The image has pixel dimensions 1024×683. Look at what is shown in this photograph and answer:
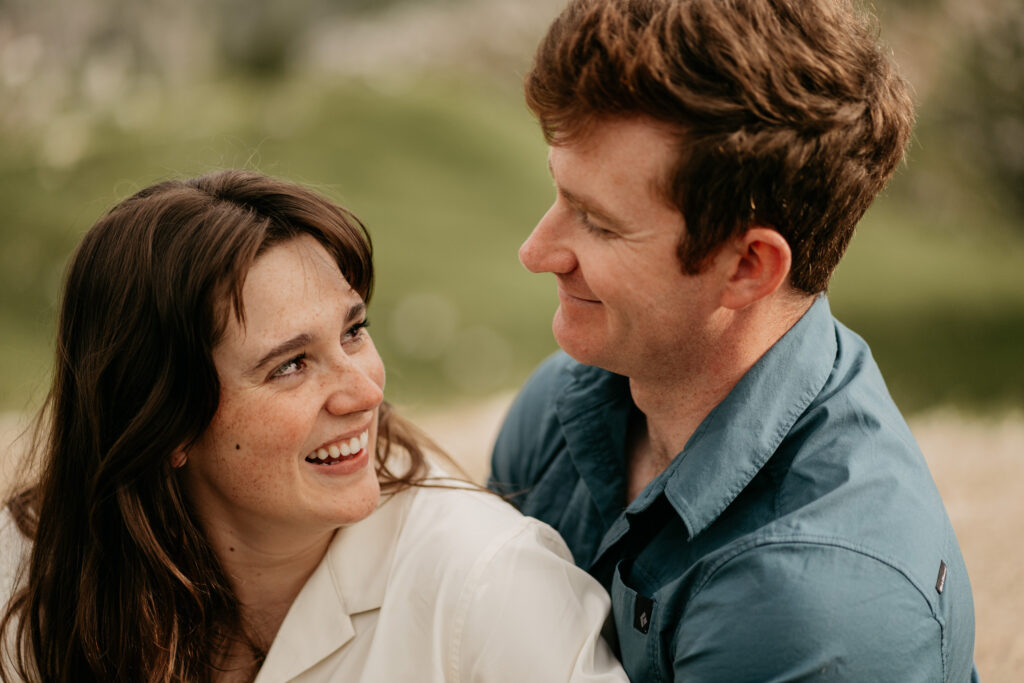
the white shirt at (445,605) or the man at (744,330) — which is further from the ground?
the man at (744,330)

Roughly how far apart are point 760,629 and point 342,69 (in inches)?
296

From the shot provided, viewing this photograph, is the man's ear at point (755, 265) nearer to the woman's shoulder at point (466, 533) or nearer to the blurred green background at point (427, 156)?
the woman's shoulder at point (466, 533)

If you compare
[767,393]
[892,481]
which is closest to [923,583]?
[892,481]

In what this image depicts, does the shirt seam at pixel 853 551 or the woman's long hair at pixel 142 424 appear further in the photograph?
the woman's long hair at pixel 142 424

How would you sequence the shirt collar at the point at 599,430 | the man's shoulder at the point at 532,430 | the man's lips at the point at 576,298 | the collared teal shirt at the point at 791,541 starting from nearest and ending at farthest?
the collared teal shirt at the point at 791,541 < the man's lips at the point at 576,298 < the shirt collar at the point at 599,430 < the man's shoulder at the point at 532,430

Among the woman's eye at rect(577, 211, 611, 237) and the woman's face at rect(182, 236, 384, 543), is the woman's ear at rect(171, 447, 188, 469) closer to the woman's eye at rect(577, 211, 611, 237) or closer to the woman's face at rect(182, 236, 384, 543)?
the woman's face at rect(182, 236, 384, 543)

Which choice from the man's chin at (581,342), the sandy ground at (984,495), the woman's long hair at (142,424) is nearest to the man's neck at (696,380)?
the man's chin at (581,342)

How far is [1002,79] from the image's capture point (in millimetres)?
6160

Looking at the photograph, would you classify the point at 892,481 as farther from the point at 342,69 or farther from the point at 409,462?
the point at 342,69

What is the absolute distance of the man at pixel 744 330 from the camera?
205cm

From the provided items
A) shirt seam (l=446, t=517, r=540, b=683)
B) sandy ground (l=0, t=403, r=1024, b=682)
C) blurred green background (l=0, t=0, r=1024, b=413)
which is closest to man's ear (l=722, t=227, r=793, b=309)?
shirt seam (l=446, t=517, r=540, b=683)

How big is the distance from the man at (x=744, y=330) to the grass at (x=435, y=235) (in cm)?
333

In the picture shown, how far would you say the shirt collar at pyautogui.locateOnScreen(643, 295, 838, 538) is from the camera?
2283 mm

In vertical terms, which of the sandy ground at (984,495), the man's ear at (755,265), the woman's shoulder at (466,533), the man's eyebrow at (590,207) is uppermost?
the man's eyebrow at (590,207)
